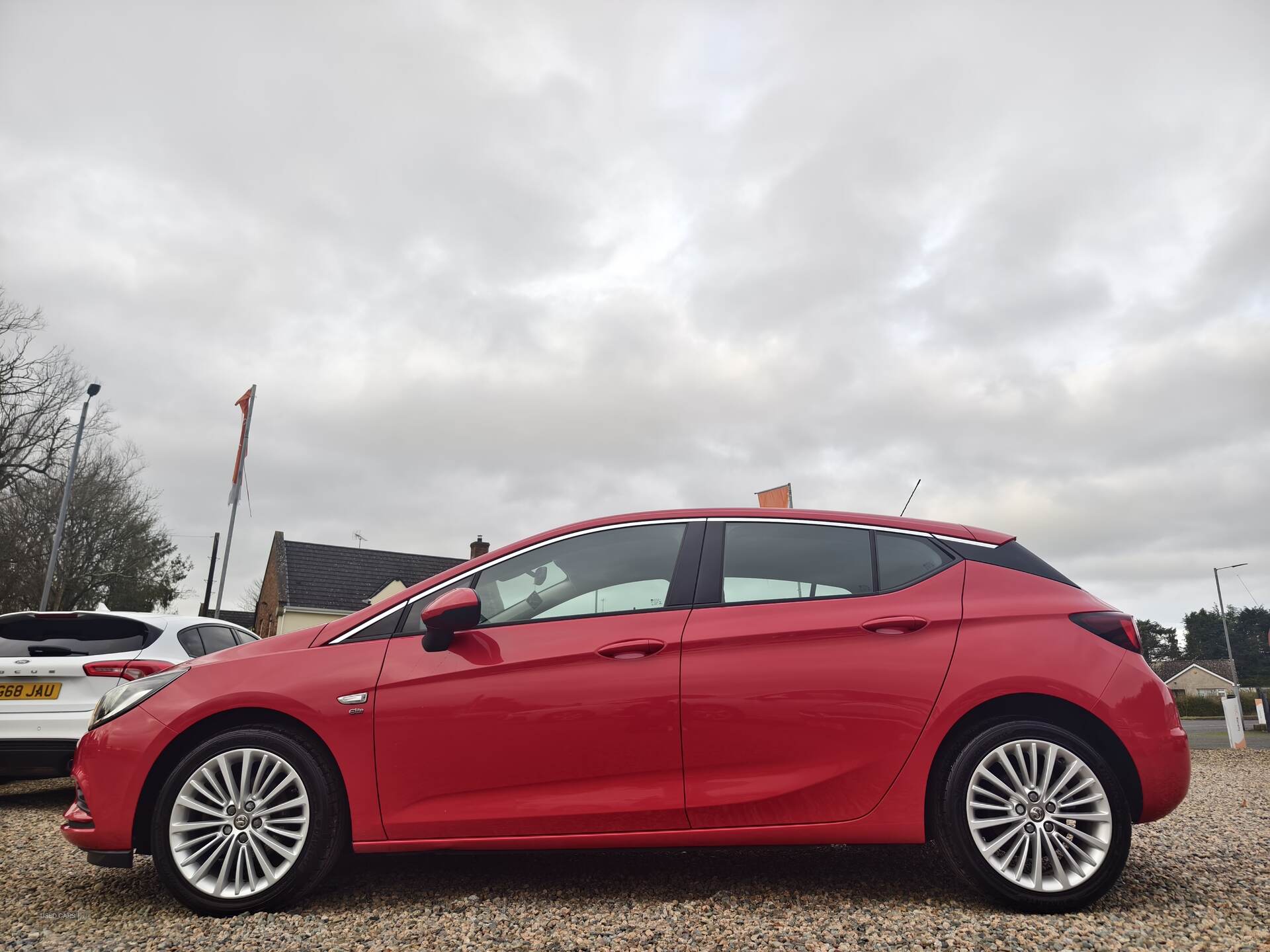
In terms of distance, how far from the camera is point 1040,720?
128 inches

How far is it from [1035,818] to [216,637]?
661 centimetres

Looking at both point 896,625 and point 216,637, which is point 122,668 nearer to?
→ point 216,637

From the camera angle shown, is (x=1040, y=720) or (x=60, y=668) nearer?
(x=1040, y=720)

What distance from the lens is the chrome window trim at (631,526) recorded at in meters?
3.56

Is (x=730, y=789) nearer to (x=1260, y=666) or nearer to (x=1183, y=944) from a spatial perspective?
(x=1183, y=944)

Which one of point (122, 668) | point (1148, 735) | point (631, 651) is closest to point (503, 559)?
point (631, 651)

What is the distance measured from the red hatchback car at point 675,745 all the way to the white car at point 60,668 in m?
3.03

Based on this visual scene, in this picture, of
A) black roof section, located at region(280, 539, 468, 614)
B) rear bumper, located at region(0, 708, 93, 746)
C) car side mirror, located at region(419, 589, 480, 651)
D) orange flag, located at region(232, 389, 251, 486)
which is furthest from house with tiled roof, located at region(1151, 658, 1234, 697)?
car side mirror, located at region(419, 589, 480, 651)

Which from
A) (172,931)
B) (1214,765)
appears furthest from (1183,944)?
(1214,765)

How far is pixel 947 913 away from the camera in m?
3.05

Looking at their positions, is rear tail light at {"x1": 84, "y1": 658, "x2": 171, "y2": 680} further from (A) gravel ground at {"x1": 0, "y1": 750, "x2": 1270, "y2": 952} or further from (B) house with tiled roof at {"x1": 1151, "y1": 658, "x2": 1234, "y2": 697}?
(B) house with tiled roof at {"x1": 1151, "y1": 658, "x2": 1234, "y2": 697}

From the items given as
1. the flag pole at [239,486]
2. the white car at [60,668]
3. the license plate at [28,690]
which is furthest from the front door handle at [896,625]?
the flag pole at [239,486]

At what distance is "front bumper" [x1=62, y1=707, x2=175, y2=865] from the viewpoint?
10.9 feet

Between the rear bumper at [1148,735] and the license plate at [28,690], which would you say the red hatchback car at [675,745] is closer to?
the rear bumper at [1148,735]
